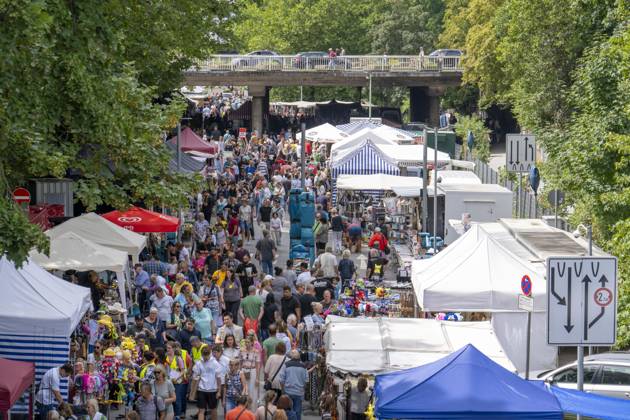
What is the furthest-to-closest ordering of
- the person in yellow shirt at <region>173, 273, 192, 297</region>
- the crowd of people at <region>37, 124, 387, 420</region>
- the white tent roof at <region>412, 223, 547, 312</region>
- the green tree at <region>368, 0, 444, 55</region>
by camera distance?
the green tree at <region>368, 0, 444, 55</region>, the person in yellow shirt at <region>173, 273, 192, 297</region>, the white tent roof at <region>412, 223, 547, 312</region>, the crowd of people at <region>37, 124, 387, 420</region>

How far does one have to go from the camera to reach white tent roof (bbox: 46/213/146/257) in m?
23.1

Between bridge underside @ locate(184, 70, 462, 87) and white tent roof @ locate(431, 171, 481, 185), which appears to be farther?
bridge underside @ locate(184, 70, 462, 87)

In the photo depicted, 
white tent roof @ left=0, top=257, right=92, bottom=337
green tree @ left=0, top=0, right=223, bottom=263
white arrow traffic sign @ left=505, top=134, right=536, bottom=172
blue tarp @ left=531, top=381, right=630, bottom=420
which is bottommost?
blue tarp @ left=531, top=381, right=630, bottom=420

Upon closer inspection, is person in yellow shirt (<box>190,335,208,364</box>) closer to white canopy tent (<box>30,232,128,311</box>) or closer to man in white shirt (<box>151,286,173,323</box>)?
man in white shirt (<box>151,286,173,323</box>)

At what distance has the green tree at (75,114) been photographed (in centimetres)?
1525

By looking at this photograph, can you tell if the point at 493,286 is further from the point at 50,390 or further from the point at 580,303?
the point at 580,303

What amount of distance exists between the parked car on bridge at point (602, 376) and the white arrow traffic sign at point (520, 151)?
10.0 metres

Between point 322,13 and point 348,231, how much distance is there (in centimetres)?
5632

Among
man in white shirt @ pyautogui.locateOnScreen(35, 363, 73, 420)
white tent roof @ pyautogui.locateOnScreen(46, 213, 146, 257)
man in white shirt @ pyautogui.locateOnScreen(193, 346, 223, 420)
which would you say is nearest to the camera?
man in white shirt @ pyautogui.locateOnScreen(35, 363, 73, 420)

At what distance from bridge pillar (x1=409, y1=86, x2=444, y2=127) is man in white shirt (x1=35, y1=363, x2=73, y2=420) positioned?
61269 millimetres

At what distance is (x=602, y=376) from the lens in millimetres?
18297

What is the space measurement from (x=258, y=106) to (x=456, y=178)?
3993 cm

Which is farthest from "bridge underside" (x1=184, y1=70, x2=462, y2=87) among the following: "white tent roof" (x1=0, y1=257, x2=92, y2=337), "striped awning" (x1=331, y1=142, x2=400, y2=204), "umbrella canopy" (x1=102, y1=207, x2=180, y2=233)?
"white tent roof" (x1=0, y1=257, x2=92, y2=337)

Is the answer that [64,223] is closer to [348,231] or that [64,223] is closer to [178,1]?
[178,1]
